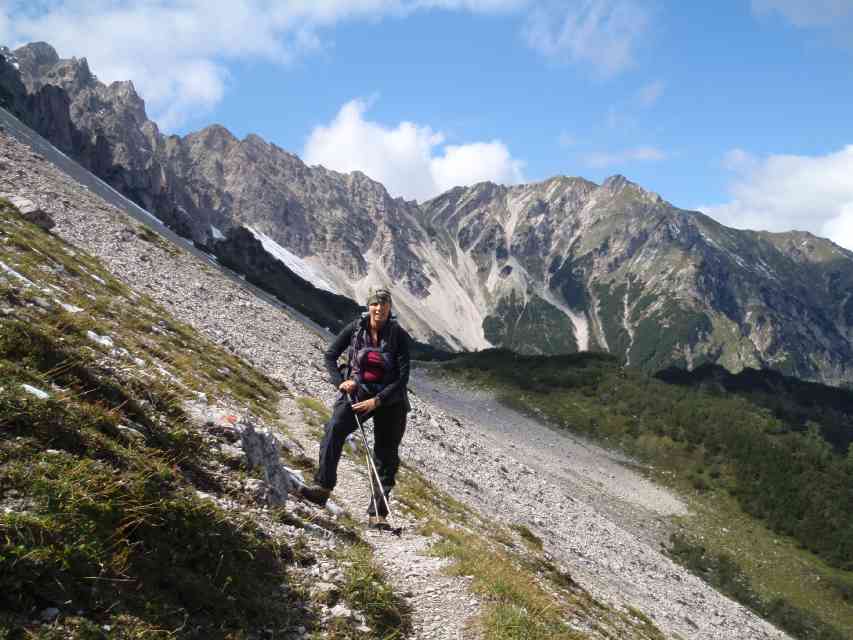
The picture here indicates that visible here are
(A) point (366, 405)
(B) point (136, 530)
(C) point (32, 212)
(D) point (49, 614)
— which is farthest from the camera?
(C) point (32, 212)

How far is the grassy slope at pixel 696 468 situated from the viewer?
41781mm

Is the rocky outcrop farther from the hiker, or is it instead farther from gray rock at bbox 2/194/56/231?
the hiker

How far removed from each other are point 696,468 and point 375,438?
6463 cm

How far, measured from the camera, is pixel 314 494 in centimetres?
979

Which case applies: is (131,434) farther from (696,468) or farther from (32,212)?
(696,468)

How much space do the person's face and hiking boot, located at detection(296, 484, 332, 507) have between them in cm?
301

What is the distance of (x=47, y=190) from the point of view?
3728 centimetres

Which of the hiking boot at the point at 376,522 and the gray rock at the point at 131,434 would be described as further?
the hiking boot at the point at 376,522

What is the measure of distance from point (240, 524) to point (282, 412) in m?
12.9

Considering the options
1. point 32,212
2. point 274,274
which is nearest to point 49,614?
point 32,212

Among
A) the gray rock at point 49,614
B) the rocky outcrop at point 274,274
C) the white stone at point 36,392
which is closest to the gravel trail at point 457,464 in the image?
the white stone at point 36,392

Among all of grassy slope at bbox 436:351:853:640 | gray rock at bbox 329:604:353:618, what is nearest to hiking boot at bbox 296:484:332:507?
gray rock at bbox 329:604:353:618

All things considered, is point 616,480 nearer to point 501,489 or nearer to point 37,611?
point 501,489

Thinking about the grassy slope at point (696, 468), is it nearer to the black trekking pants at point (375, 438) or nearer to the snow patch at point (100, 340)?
the black trekking pants at point (375, 438)
